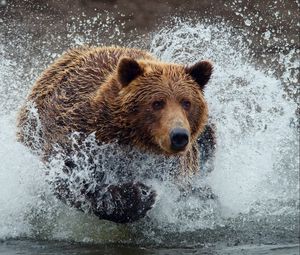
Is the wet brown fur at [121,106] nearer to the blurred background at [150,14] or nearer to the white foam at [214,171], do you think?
the white foam at [214,171]

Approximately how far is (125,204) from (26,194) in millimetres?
1247

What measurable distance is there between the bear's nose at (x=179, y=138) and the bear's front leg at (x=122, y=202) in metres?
0.63

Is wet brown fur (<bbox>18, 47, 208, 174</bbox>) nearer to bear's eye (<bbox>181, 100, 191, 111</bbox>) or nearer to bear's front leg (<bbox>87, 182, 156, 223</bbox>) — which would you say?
bear's eye (<bbox>181, 100, 191, 111</bbox>)

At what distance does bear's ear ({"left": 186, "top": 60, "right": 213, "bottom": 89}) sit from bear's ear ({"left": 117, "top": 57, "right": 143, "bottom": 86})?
434mm

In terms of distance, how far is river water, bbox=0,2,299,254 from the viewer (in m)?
7.54

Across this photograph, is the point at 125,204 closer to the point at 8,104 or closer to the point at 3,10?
the point at 8,104

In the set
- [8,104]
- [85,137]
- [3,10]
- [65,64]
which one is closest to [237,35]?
[3,10]

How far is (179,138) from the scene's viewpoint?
281 inches

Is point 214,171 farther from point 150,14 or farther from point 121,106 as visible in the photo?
point 150,14

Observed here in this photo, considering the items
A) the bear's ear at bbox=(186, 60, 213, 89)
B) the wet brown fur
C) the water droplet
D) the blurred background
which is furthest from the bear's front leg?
the water droplet

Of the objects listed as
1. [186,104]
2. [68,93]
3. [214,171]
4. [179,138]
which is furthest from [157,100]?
[214,171]

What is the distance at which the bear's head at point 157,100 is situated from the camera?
7469 millimetres

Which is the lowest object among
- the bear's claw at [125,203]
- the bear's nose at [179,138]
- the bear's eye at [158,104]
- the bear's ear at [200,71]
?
the bear's claw at [125,203]

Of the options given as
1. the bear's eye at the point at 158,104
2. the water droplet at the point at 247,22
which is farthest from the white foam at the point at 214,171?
the water droplet at the point at 247,22
